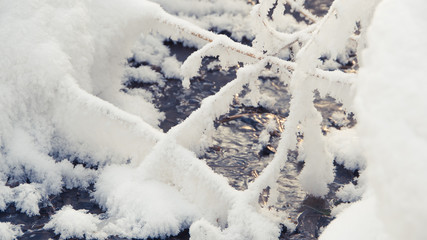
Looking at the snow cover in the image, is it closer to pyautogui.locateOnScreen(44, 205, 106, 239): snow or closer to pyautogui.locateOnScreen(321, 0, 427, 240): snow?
pyautogui.locateOnScreen(44, 205, 106, 239): snow

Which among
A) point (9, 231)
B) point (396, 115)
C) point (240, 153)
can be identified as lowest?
point (9, 231)

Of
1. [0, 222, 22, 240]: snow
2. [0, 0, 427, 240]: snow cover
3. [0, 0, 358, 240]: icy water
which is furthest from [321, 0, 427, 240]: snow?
[0, 222, 22, 240]: snow

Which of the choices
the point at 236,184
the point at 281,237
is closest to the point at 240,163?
the point at 236,184

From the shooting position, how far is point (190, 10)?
4504 millimetres

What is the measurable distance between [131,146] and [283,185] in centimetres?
87

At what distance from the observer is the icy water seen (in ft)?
7.74

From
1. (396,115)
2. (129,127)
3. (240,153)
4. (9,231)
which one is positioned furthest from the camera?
(240,153)

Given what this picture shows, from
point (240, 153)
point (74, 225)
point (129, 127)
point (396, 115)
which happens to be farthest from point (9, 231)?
point (396, 115)

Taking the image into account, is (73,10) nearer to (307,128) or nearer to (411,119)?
(307,128)

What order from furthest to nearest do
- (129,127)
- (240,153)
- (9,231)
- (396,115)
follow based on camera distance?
(240,153)
(129,127)
(9,231)
(396,115)

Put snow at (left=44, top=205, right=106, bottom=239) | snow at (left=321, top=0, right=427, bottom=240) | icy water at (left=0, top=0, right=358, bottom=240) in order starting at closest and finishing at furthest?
snow at (left=321, top=0, right=427, bottom=240) < snow at (left=44, top=205, right=106, bottom=239) < icy water at (left=0, top=0, right=358, bottom=240)

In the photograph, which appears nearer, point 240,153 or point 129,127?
point 129,127

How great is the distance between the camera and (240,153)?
287cm

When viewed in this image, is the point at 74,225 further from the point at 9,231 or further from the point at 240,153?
the point at 240,153
